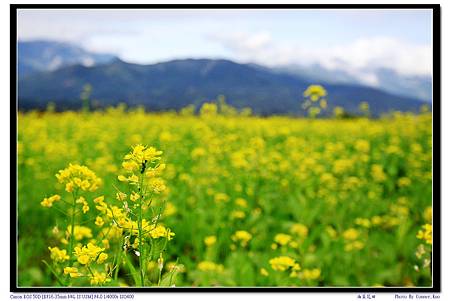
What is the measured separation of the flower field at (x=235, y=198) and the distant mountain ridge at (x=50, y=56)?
20 cm

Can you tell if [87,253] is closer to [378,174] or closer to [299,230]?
[299,230]

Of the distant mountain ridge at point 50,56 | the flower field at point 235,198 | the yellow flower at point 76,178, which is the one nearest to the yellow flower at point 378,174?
the flower field at point 235,198

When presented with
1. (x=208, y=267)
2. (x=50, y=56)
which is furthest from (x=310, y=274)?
(x=50, y=56)

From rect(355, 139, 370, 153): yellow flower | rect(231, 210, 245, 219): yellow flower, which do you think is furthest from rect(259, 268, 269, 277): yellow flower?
rect(355, 139, 370, 153): yellow flower

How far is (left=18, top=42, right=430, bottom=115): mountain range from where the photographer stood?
215 cm

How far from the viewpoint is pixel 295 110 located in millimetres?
2367

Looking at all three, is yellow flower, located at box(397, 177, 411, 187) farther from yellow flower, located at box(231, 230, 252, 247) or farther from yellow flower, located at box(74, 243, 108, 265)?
yellow flower, located at box(74, 243, 108, 265)

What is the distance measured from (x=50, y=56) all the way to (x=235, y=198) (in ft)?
3.10

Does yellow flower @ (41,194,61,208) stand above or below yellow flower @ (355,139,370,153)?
below

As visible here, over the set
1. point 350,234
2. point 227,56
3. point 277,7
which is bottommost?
point 350,234

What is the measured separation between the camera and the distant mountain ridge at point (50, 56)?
197 cm

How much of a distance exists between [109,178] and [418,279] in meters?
1.37

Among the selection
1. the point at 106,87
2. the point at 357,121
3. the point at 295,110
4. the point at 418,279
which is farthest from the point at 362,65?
the point at 106,87

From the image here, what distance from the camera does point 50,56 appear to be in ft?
7.02
